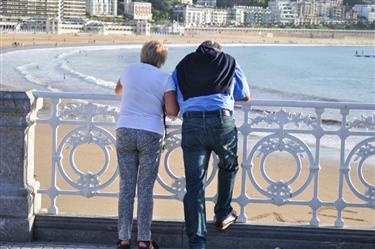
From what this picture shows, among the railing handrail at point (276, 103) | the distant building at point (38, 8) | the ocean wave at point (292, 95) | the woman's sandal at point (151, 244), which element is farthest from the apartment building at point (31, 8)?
the woman's sandal at point (151, 244)

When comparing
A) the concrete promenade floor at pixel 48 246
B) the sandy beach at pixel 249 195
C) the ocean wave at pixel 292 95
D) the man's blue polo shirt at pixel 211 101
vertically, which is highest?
the man's blue polo shirt at pixel 211 101

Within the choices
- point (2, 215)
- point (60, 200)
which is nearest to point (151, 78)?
point (2, 215)

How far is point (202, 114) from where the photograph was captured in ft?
14.9

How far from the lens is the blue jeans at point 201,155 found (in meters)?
4.54

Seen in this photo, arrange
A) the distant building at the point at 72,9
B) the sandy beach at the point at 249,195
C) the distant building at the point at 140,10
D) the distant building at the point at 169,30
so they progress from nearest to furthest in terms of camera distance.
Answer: the sandy beach at the point at 249,195, the distant building at the point at 169,30, the distant building at the point at 72,9, the distant building at the point at 140,10

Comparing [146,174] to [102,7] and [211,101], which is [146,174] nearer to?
[211,101]

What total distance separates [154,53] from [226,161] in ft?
2.82

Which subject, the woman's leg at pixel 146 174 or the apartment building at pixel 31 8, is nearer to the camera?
the woman's leg at pixel 146 174

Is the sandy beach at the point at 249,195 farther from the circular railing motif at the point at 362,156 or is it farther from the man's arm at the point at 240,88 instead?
the man's arm at the point at 240,88

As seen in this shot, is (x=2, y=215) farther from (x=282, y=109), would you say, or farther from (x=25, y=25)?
(x=25, y=25)

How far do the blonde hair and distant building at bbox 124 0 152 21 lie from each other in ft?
555

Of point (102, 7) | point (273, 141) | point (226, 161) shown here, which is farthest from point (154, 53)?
→ point (102, 7)

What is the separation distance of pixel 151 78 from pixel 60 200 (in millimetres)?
4394

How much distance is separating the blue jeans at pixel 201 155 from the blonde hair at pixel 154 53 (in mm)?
426
